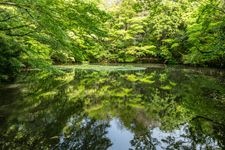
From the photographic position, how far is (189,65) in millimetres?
41125

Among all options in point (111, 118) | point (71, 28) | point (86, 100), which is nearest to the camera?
point (71, 28)

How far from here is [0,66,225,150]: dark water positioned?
8.79 m

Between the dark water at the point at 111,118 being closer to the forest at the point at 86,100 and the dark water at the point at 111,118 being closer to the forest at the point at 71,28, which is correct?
the forest at the point at 86,100

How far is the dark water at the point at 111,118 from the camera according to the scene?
879cm

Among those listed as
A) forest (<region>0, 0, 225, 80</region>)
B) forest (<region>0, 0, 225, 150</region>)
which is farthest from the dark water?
forest (<region>0, 0, 225, 80</region>)

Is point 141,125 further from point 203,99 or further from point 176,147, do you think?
point 203,99

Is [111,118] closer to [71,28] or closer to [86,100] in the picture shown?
[86,100]

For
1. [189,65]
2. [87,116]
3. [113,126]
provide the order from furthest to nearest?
[189,65] < [87,116] < [113,126]

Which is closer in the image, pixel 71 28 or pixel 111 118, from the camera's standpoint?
pixel 71 28

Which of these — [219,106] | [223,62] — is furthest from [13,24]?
[223,62]

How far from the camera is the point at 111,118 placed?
456 inches

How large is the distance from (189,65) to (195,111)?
29287 mm

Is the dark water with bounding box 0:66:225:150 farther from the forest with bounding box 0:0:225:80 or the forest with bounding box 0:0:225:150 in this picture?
the forest with bounding box 0:0:225:80

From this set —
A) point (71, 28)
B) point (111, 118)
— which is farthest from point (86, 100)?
point (71, 28)
